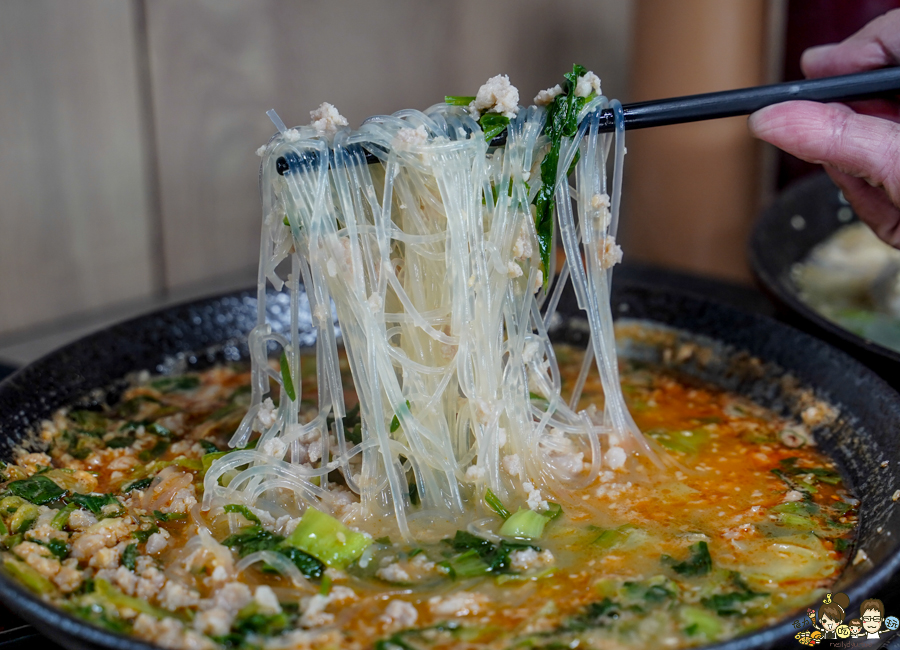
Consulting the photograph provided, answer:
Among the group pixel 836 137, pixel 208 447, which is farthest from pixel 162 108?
pixel 836 137

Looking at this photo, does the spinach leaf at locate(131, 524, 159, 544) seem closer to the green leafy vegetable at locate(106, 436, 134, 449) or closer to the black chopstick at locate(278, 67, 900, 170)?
the green leafy vegetable at locate(106, 436, 134, 449)

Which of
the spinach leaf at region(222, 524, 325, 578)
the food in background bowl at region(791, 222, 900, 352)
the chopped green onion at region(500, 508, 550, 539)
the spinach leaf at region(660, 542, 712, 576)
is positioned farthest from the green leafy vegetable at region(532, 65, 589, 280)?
the food in background bowl at region(791, 222, 900, 352)

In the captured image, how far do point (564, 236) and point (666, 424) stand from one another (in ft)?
2.33

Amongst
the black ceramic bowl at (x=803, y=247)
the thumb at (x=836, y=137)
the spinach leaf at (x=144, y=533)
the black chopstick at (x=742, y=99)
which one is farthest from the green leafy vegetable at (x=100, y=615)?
the black ceramic bowl at (x=803, y=247)

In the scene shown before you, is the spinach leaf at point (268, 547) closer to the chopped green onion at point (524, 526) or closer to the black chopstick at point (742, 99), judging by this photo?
the chopped green onion at point (524, 526)

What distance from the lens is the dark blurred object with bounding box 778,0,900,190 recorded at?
3986 millimetres

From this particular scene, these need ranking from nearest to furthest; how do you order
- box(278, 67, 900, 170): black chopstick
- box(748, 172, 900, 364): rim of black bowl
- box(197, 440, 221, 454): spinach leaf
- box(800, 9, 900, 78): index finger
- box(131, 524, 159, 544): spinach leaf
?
1. box(131, 524, 159, 544): spinach leaf
2. box(278, 67, 900, 170): black chopstick
3. box(197, 440, 221, 454): spinach leaf
4. box(748, 172, 900, 364): rim of black bowl
5. box(800, 9, 900, 78): index finger

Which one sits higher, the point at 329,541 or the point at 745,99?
the point at 745,99

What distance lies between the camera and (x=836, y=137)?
6.43 feet

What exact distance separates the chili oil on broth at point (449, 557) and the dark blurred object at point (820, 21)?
9.34 ft

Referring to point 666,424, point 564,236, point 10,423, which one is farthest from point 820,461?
point 10,423

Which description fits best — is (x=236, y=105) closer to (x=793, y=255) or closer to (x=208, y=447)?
(x=208, y=447)

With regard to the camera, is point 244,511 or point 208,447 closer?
point 244,511

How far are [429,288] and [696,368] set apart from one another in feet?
3.55
